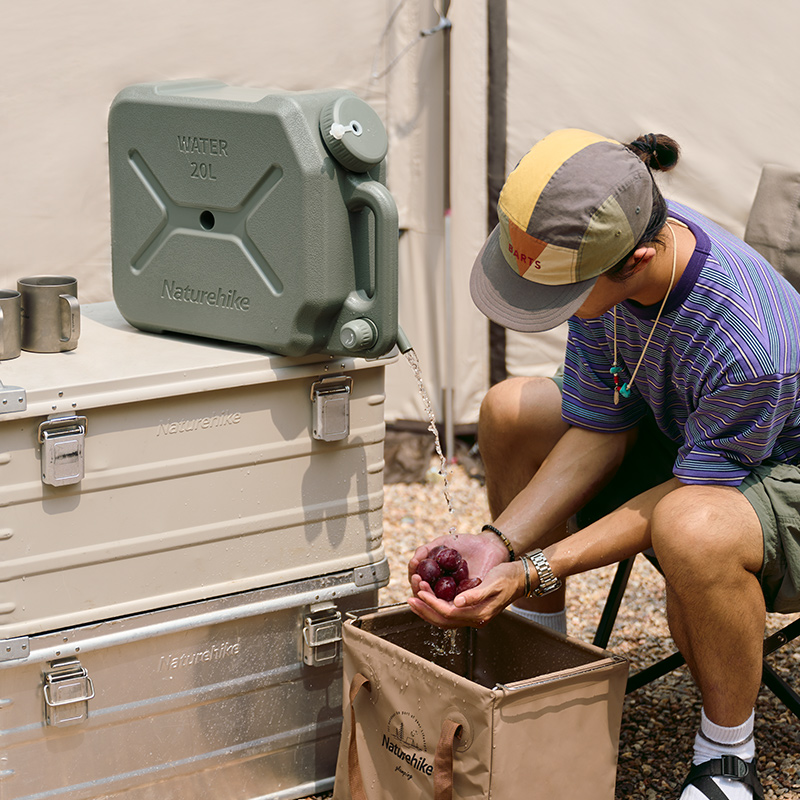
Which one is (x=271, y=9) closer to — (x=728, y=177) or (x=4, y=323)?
(x=728, y=177)

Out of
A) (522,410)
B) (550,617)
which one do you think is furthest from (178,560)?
(550,617)

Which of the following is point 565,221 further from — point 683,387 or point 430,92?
point 430,92

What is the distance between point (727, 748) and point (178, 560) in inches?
41.1

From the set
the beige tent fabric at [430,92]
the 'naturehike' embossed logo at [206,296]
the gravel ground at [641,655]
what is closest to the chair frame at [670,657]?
the gravel ground at [641,655]

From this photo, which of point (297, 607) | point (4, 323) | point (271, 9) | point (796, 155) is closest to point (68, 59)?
point (271, 9)

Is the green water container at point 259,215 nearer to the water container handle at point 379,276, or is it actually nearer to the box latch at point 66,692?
the water container handle at point 379,276

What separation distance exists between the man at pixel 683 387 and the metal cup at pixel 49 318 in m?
0.73

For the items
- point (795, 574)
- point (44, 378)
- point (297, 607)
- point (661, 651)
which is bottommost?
point (661, 651)

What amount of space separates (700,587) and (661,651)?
109cm

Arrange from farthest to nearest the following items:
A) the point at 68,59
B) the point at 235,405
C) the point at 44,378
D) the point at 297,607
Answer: the point at 68,59
the point at 297,607
the point at 235,405
the point at 44,378

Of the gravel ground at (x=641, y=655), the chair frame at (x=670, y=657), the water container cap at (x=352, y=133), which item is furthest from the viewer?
the gravel ground at (x=641, y=655)

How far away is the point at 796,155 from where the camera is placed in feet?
13.1

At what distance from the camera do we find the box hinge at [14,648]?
2.05 metres

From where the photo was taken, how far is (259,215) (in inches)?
84.8
